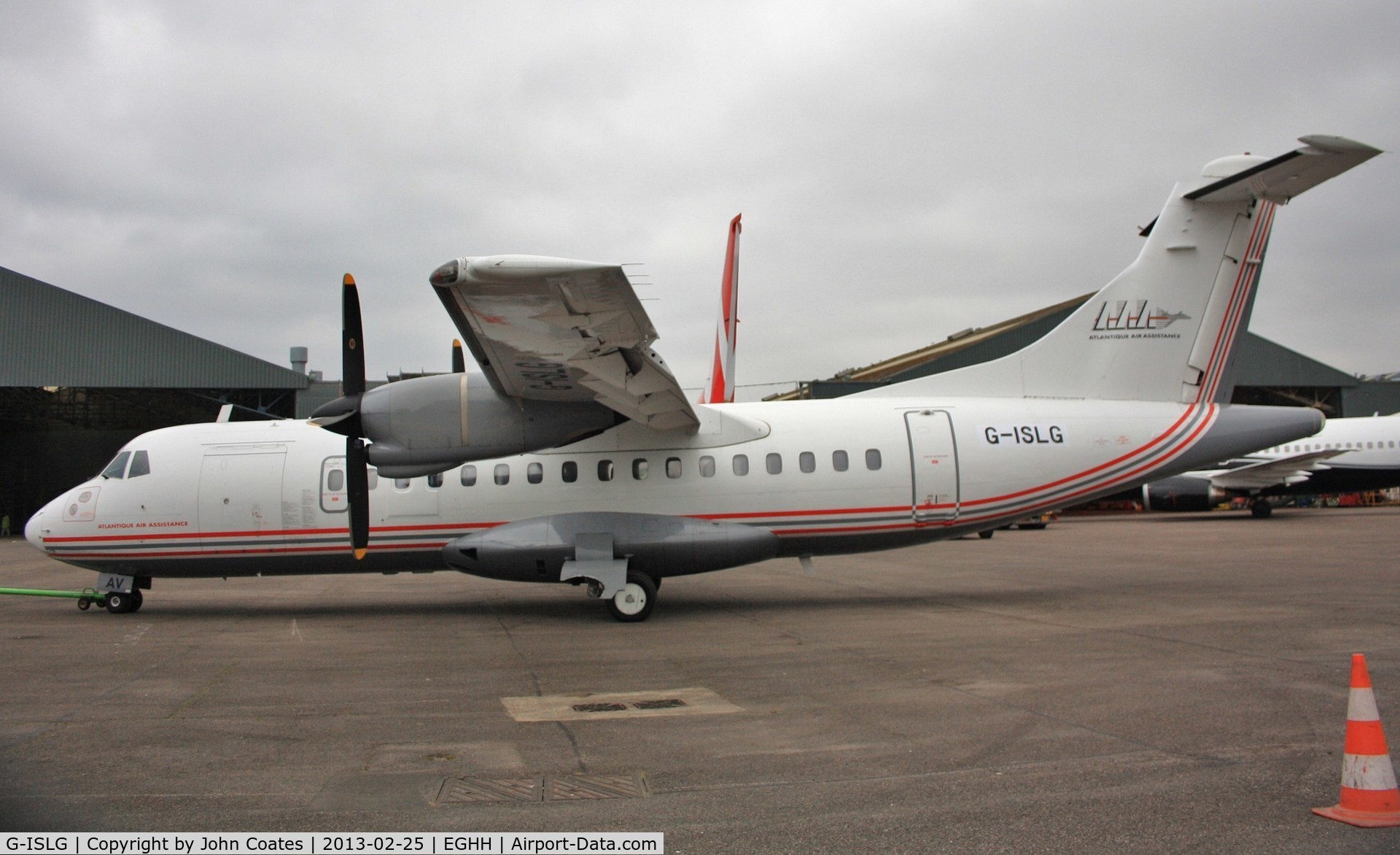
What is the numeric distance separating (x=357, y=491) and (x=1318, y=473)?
36.1 m

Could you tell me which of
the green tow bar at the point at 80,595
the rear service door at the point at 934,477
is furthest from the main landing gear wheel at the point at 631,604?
the green tow bar at the point at 80,595

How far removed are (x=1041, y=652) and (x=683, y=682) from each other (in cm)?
370

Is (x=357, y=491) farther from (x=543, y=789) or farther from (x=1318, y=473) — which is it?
(x=1318, y=473)

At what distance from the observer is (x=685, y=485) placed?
12484 mm

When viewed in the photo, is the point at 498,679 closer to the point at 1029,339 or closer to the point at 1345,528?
the point at 1345,528

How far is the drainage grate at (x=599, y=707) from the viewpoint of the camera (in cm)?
696

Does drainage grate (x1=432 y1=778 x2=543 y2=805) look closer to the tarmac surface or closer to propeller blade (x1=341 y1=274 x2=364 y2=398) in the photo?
the tarmac surface

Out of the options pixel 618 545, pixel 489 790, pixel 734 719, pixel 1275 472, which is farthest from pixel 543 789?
pixel 1275 472

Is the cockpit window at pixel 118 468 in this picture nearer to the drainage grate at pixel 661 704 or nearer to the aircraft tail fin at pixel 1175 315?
the drainage grate at pixel 661 704

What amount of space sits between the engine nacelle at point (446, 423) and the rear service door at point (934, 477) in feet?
16.8

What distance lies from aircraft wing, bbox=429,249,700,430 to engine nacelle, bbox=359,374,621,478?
292mm

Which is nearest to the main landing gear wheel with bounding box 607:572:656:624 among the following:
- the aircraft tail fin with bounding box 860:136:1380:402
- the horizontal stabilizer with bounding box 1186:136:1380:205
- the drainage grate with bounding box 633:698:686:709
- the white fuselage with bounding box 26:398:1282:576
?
the white fuselage with bounding box 26:398:1282:576

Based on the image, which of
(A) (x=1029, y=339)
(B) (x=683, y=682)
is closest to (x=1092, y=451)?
(B) (x=683, y=682)

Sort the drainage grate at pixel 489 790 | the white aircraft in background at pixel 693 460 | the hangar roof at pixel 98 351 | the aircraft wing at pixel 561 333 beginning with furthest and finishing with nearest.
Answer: the hangar roof at pixel 98 351
the white aircraft in background at pixel 693 460
the aircraft wing at pixel 561 333
the drainage grate at pixel 489 790
